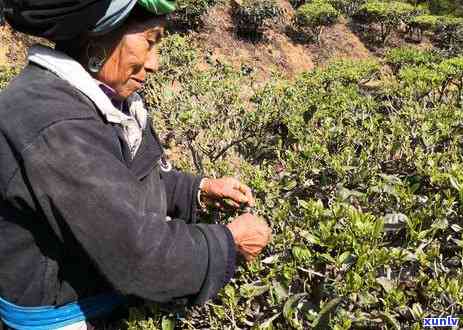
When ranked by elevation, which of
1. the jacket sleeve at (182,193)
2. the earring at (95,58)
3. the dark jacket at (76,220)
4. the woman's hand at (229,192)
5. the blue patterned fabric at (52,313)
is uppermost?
the earring at (95,58)

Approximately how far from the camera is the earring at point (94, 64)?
5.40ft

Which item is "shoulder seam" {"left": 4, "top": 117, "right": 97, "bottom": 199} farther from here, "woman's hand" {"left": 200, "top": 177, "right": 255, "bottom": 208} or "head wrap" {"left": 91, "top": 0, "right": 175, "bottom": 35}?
"woman's hand" {"left": 200, "top": 177, "right": 255, "bottom": 208}

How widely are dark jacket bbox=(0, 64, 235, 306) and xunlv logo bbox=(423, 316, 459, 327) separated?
60cm

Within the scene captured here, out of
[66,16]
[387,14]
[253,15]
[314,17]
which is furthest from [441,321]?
[387,14]

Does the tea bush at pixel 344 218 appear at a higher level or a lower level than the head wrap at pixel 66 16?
lower

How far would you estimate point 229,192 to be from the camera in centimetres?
193

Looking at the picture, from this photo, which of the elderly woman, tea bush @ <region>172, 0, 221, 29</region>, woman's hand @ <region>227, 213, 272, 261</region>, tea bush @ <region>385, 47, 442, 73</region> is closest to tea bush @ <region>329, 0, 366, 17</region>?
tea bush @ <region>172, 0, 221, 29</region>

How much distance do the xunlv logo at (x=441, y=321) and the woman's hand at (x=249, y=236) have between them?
561mm

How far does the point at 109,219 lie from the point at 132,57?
60 cm

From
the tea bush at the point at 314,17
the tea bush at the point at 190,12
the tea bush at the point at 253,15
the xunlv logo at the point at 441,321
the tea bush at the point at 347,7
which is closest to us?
the xunlv logo at the point at 441,321

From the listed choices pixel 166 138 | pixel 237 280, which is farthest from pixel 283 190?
pixel 166 138

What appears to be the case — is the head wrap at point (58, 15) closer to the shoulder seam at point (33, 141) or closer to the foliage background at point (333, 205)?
the shoulder seam at point (33, 141)

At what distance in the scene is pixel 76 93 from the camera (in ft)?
5.03

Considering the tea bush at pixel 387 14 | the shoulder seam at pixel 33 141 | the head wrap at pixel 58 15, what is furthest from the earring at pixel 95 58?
the tea bush at pixel 387 14
